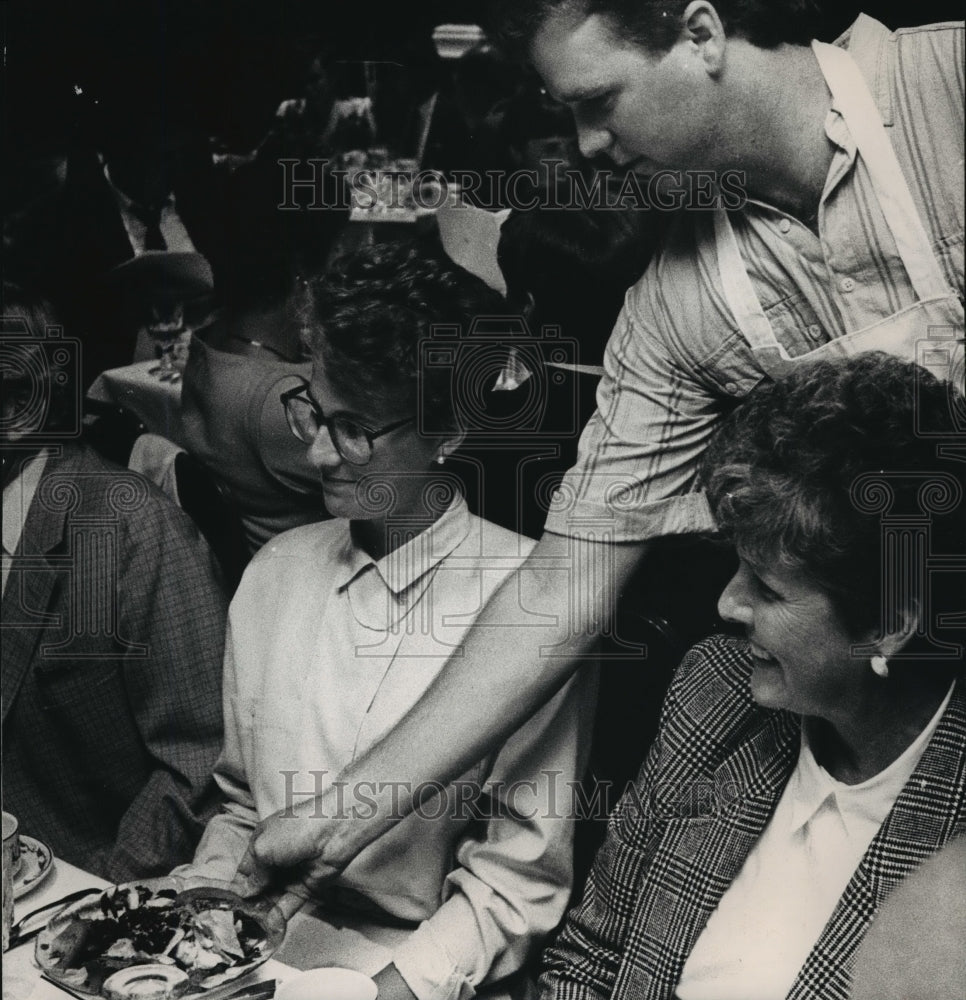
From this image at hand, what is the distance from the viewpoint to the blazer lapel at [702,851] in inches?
77.9

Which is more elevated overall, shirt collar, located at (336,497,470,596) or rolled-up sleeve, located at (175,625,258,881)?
shirt collar, located at (336,497,470,596)

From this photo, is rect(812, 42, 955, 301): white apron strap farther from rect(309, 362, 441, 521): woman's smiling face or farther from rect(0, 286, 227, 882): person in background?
rect(0, 286, 227, 882): person in background

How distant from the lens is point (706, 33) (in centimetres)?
193

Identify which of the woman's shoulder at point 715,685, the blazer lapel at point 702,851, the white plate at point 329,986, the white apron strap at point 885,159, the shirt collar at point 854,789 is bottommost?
the white plate at point 329,986

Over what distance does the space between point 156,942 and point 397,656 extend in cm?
58

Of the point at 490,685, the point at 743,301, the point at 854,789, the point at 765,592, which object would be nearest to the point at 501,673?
the point at 490,685

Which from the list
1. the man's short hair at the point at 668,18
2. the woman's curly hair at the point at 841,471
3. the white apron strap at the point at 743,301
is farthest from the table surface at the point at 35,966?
the man's short hair at the point at 668,18

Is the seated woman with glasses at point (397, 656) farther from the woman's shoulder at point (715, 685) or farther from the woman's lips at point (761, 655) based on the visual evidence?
the woman's lips at point (761, 655)

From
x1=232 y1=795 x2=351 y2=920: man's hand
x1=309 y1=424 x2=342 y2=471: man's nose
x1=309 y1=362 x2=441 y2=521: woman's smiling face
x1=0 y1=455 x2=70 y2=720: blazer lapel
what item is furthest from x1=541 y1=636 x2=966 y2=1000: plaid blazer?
x1=0 y1=455 x2=70 y2=720: blazer lapel

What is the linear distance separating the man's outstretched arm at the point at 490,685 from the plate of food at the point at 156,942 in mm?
162

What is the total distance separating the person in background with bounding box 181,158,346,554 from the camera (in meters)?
2.16

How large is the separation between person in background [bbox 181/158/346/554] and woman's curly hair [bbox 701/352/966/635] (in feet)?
2.34

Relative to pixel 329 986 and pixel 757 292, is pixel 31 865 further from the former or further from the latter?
pixel 757 292

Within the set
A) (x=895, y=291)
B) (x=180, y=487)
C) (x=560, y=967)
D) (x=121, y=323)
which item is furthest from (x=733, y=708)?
(x=121, y=323)
